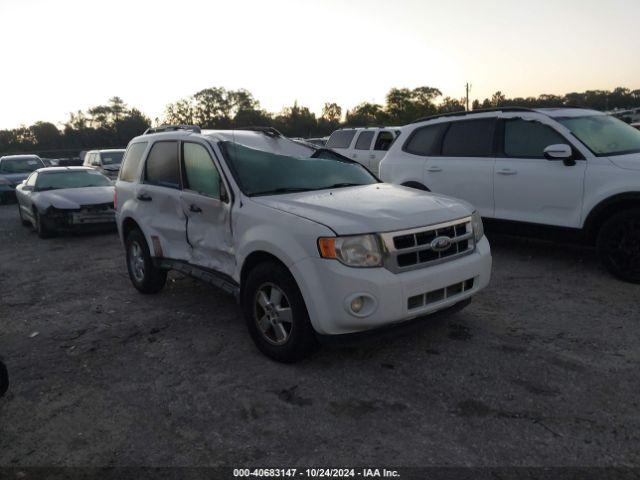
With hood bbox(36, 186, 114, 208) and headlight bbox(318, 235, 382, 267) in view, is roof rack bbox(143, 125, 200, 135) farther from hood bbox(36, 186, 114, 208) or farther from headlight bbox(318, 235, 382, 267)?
hood bbox(36, 186, 114, 208)

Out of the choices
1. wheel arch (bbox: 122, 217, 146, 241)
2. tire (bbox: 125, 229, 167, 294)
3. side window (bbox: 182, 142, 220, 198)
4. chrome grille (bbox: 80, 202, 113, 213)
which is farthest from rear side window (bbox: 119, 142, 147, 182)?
chrome grille (bbox: 80, 202, 113, 213)

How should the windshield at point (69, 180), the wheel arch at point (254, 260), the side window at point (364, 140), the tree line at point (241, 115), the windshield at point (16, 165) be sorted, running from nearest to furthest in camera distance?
the wheel arch at point (254, 260) → the windshield at point (69, 180) → the side window at point (364, 140) → the windshield at point (16, 165) → the tree line at point (241, 115)

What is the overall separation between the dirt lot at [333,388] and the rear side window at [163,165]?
1341 mm

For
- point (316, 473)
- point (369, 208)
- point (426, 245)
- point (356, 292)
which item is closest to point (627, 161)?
point (426, 245)

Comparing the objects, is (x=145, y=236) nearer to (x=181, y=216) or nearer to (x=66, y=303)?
(x=181, y=216)

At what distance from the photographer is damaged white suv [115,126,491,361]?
3.40 meters

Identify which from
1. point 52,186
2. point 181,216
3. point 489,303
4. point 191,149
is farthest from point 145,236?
point 52,186

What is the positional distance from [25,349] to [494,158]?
222 inches

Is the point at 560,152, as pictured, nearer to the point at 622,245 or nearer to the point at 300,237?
the point at 622,245

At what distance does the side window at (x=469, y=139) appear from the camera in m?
6.80

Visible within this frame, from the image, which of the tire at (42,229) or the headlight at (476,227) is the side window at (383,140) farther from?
the headlight at (476,227)

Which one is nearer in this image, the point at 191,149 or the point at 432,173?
the point at 191,149

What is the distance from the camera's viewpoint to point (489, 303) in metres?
5.14

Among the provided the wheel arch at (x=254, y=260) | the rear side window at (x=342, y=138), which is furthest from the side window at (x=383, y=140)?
the wheel arch at (x=254, y=260)
